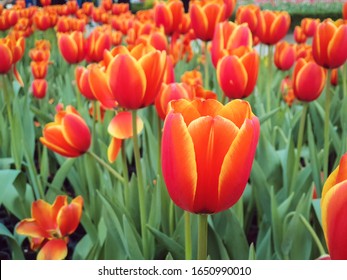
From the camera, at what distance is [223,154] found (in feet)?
1.53

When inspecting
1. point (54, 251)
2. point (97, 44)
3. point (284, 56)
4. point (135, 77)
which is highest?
point (135, 77)

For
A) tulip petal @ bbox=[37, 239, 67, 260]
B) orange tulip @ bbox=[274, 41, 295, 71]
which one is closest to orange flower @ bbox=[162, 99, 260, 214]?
tulip petal @ bbox=[37, 239, 67, 260]

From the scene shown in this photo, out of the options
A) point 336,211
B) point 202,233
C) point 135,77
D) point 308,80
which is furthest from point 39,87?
point 336,211

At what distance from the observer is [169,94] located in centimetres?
84

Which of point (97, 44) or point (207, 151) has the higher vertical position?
point (207, 151)

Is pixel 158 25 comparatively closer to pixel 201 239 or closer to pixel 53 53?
pixel 201 239

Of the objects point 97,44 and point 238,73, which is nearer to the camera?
point 238,73

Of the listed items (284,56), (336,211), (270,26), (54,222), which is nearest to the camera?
(336,211)

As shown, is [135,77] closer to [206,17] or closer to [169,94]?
[169,94]

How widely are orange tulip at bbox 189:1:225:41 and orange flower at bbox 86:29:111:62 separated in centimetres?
27

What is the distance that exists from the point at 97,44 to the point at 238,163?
1130mm

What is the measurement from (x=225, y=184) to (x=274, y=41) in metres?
1.09

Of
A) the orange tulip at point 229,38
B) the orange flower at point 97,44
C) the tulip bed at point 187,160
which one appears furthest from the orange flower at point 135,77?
the orange flower at point 97,44
